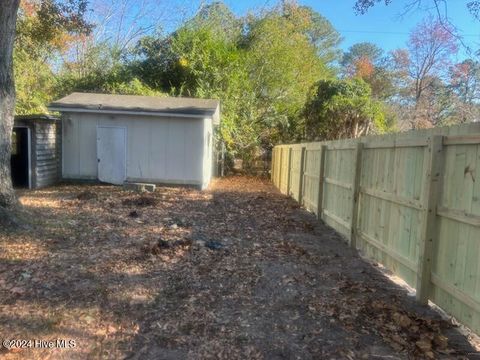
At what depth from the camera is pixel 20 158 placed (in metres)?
11.8

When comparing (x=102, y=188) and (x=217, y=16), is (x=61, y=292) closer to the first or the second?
(x=102, y=188)

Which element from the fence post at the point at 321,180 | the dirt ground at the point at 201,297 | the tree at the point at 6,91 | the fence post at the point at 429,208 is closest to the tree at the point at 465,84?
the fence post at the point at 321,180

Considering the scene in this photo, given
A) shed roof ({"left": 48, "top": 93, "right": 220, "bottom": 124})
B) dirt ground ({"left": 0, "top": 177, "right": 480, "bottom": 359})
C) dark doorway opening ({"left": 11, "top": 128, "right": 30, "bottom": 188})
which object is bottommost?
dirt ground ({"left": 0, "top": 177, "right": 480, "bottom": 359})

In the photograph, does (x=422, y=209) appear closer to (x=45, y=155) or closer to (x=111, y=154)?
(x=111, y=154)

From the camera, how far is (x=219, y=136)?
58.9ft

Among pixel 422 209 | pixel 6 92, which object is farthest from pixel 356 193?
pixel 6 92

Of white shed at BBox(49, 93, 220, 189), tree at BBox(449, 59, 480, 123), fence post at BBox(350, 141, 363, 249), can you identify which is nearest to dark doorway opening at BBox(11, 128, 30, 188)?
white shed at BBox(49, 93, 220, 189)

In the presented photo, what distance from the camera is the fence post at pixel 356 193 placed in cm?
573

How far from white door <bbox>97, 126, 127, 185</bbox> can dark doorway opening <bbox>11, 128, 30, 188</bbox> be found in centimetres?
208

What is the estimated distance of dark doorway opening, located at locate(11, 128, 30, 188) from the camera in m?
11.6

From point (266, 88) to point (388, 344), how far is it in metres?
19.7

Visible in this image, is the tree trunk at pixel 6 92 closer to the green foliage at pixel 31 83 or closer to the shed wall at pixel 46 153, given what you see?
the shed wall at pixel 46 153

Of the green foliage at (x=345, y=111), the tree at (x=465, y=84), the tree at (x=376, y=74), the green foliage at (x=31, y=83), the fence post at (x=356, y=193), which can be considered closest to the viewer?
the fence post at (x=356, y=193)

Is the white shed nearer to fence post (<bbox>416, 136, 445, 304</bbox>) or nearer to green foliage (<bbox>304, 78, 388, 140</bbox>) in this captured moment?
green foliage (<bbox>304, 78, 388, 140</bbox>)
